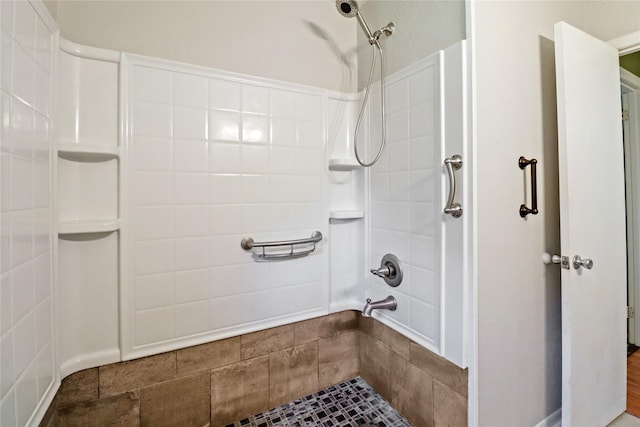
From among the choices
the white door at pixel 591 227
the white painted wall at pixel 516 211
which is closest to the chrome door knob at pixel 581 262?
the white door at pixel 591 227

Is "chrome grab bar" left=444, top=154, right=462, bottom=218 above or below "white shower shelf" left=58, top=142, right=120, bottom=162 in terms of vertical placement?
below

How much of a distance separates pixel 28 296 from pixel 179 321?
20.4 inches

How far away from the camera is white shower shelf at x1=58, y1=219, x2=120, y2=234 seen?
3.23ft

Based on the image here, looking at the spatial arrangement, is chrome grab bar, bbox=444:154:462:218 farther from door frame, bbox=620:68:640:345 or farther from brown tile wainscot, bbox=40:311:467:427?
door frame, bbox=620:68:640:345

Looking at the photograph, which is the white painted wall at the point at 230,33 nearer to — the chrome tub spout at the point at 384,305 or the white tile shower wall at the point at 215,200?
the white tile shower wall at the point at 215,200

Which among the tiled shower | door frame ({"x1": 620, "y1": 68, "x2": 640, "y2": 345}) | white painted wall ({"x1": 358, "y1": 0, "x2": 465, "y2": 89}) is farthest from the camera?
door frame ({"x1": 620, "y1": 68, "x2": 640, "y2": 345})

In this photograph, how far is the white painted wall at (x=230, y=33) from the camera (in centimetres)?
108

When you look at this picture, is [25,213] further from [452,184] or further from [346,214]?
[452,184]

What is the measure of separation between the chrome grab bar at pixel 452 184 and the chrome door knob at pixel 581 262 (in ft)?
2.00

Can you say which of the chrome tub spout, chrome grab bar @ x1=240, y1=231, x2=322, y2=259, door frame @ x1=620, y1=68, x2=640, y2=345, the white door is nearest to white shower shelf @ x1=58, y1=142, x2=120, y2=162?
chrome grab bar @ x1=240, y1=231, x2=322, y2=259

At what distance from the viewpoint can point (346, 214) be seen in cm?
151

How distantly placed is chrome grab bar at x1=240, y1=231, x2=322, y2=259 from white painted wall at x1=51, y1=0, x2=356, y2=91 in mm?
808

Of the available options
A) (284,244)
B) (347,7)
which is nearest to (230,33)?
(347,7)

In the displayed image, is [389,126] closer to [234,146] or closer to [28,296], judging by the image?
[234,146]
